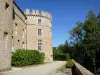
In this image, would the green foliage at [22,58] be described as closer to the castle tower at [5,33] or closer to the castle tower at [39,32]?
the castle tower at [5,33]

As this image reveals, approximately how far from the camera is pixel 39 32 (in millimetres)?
45375

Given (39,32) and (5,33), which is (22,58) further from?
(39,32)

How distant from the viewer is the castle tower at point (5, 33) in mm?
19497

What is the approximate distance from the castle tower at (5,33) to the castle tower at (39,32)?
22787 millimetres

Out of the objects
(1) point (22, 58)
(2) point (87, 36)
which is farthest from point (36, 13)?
(1) point (22, 58)

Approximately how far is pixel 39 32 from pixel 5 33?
24773 mm

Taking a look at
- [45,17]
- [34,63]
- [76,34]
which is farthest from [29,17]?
[76,34]

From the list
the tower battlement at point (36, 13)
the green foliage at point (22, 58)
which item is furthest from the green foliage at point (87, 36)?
the green foliage at point (22, 58)

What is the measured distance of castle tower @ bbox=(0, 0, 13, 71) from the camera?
1950 centimetres

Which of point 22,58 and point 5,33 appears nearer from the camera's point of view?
point 5,33

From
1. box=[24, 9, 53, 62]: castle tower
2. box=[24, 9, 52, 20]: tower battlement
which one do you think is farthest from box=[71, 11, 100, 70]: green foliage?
box=[24, 9, 52, 20]: tower battlement

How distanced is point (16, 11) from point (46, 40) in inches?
588

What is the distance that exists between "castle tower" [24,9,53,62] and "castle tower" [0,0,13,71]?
22787 millimetres

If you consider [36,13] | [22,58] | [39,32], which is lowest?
[22,58]
